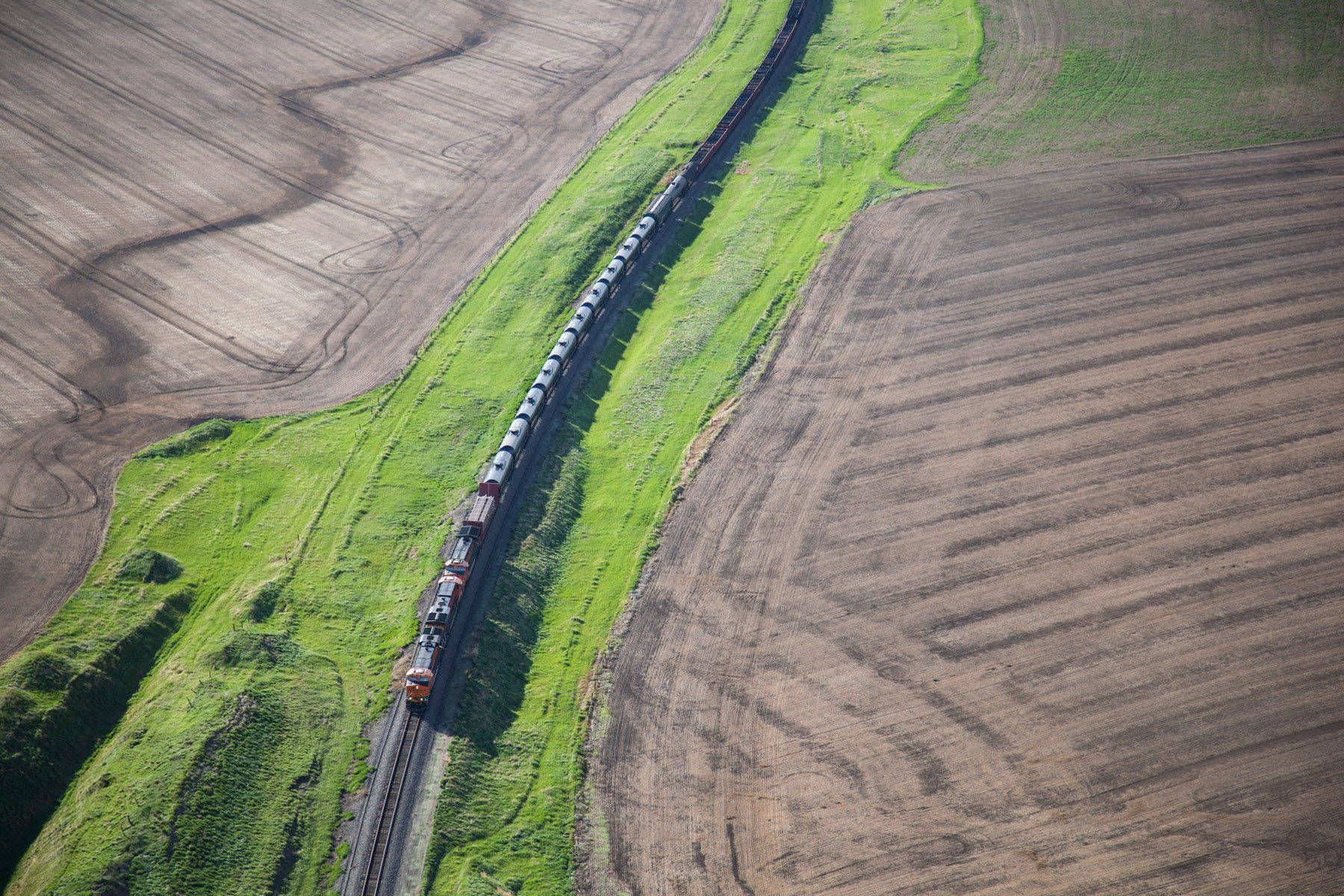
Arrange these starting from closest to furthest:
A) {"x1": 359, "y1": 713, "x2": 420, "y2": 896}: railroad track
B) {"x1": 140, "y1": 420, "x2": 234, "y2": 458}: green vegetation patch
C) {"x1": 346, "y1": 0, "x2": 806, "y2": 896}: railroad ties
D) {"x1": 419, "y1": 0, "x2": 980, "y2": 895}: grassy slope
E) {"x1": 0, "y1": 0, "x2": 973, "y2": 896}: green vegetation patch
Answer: {"x1": 359, "y1": 713, "x2": 420, "y2": 896}: railroad track, {"x1": 0, "y1": 0, "x2": 973, "y2": 896}: green vegetation patch, {"x1": 346, "y1": 0, "x2": 806, "y2": 896}: railroad ties, {"x1": 419, "y1": 0, "x2": 980, "y2": 895}: grassy slope, {"x1": 140, "y1": 420, "x2": 234, "y2": 458}: green vegetation patch

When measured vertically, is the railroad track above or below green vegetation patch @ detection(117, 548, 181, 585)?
below

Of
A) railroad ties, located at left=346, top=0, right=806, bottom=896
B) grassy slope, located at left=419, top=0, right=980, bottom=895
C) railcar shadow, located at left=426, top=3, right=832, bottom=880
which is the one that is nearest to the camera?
railroad ties, located at left=346, top=0, right=806, bottom=896

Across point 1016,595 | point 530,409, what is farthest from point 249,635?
point 1016,595

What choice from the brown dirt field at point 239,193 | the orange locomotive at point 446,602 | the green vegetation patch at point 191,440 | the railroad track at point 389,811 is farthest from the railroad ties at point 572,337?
the green vegetation patch at point 191,440

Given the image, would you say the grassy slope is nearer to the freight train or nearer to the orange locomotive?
the orange locomotive

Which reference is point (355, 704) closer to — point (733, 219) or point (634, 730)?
point (634, 730)

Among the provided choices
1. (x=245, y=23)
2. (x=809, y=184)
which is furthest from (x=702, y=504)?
(x=245, y=23)

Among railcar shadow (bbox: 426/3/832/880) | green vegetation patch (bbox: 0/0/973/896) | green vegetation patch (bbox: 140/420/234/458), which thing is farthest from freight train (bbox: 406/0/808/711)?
green vegetation patch (bbox: 140/420/234/458)

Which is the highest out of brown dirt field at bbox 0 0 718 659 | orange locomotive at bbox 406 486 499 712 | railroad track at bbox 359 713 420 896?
brown dirt field at bbox 0 0 718 659
